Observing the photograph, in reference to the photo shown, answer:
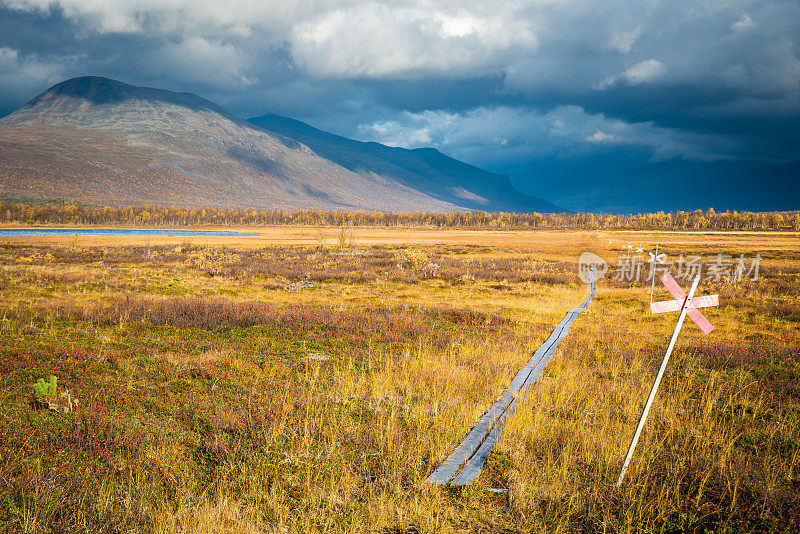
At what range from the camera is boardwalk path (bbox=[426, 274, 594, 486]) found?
591 centimetres

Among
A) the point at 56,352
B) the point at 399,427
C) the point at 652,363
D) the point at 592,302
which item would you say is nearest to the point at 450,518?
the point at 399,427

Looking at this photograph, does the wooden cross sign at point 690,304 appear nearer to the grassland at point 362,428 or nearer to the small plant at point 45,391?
the grassland at point 362,428

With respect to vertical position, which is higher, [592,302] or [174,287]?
[592,302]

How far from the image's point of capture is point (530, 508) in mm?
5309

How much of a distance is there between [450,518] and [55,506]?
4.70 meters

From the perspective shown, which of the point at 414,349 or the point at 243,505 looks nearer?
the point at 243,505

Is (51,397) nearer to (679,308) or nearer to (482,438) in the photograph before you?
(482,438)

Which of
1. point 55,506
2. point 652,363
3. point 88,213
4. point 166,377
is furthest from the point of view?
point 88,213

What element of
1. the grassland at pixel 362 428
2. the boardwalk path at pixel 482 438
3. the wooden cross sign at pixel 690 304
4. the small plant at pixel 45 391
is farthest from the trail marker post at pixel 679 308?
the small plant at pixel 45 391

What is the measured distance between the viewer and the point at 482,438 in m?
7.02

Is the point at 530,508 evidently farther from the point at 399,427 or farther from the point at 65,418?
the point at 65,418

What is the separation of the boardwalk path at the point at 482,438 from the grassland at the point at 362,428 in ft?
0.62

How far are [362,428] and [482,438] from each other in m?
2.06

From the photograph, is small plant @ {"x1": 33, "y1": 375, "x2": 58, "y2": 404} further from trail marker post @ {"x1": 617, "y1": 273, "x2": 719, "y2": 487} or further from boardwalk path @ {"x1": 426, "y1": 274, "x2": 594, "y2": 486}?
trail marker post @ {"x1": 617, "y1": 273, "x2": 719, "y2": 487}
